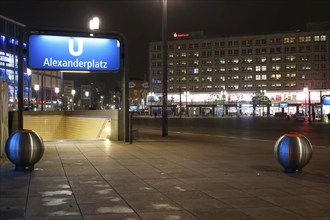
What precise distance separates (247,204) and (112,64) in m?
12.6

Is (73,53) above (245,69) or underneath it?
underneath

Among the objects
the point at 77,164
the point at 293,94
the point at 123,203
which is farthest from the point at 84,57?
the point at 293,94

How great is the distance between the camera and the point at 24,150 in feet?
37.3

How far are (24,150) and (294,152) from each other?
6606 mm

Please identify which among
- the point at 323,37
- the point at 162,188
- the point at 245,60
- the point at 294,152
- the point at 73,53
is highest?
the point at 323,37

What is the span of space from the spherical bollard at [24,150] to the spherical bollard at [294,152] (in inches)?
238

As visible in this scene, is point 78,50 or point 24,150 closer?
point 24,150

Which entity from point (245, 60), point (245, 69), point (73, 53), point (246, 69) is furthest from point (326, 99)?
point (245, 69)

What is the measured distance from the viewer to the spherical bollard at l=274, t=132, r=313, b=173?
38.7 feet

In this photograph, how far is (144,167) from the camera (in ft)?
41.4

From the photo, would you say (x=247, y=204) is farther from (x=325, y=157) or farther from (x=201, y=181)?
(x=325, y=157)

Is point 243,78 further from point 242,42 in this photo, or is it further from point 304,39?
point 304,39

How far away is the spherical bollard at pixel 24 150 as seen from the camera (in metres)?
11.4

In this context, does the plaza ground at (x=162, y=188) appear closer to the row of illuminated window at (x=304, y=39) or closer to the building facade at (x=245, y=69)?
the building facade at (x=245, y=69)
